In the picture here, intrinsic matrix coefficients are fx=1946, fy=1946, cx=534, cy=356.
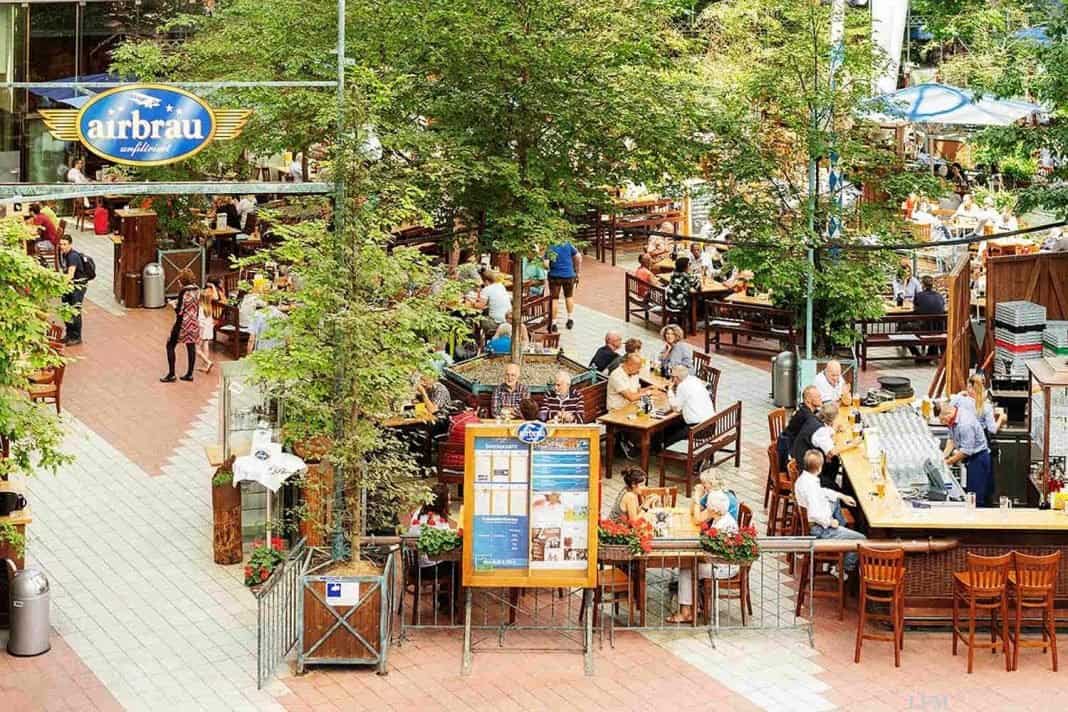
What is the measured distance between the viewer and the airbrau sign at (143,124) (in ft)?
54.7

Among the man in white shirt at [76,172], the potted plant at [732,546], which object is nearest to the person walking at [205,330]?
the man in white shirt at [76,172]

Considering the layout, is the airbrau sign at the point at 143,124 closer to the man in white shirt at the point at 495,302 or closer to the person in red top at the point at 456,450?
the person in red top at the point at 456,450

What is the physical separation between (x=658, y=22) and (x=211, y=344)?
8.21 meters

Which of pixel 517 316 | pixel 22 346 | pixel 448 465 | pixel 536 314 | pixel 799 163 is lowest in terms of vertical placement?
pixel 448 465

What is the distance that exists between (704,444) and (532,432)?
15.9 ft

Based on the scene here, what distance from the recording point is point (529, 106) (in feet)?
71.9

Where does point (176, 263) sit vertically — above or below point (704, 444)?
above

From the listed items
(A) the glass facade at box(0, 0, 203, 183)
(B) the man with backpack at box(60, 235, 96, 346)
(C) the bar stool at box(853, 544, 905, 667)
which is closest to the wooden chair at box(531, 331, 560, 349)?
(A) the glass facade at box(0, 0, 203, 183)

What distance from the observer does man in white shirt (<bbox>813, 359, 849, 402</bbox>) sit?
21531mm

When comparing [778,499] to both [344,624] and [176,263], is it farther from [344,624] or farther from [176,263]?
[176,263]

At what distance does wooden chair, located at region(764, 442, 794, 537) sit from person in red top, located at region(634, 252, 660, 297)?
862 centimetres

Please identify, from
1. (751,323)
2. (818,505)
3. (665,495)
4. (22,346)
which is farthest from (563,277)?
(22,346)

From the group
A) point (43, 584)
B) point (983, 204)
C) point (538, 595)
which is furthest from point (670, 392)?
point (983, 204)

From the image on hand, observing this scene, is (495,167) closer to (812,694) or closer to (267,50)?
(267,50)
